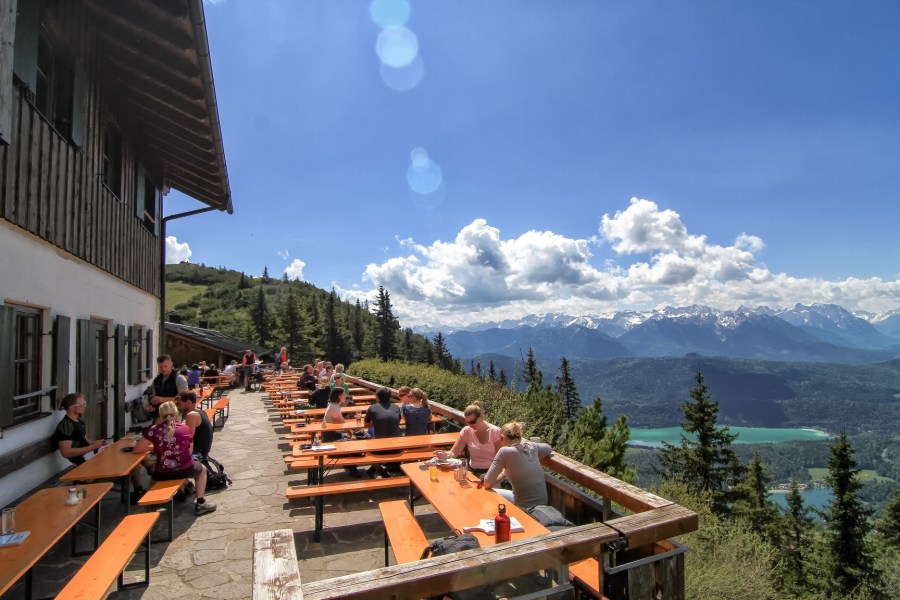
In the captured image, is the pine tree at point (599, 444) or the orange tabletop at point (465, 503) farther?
the pine tree at point (599, 444)

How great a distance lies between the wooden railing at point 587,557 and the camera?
70.3 inches

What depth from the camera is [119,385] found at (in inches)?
323

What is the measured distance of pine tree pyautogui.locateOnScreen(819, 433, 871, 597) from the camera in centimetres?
2872

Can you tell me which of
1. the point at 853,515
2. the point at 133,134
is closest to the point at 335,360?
the point at 853,515

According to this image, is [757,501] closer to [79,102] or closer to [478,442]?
[478,442]

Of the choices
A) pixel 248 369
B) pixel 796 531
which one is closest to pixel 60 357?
pixel 248 369

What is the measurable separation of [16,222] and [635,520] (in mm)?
5558

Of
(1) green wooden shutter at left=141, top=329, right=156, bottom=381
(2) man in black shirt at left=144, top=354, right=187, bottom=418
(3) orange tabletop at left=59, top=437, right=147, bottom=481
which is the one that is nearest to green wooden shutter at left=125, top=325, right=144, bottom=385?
(1) green wooden shutter at left=141, top=329, right=156, bottom=381

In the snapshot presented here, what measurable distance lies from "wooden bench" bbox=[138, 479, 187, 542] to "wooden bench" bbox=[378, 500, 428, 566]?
2125mm

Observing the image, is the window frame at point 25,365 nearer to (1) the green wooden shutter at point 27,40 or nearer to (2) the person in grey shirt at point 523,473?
(1) the green wooden shutter at point 27,40

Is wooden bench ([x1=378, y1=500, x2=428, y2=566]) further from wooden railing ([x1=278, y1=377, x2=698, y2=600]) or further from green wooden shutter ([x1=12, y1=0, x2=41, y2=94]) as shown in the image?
green wooden shutter ([x1=12, y1=0, x2=41, y2=94])

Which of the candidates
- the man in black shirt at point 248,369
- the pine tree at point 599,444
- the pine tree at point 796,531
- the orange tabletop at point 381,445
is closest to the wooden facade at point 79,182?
the orange tabletop at point 381,445

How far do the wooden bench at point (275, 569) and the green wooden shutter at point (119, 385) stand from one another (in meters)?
7.61

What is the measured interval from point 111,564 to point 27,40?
4899 millimetres
